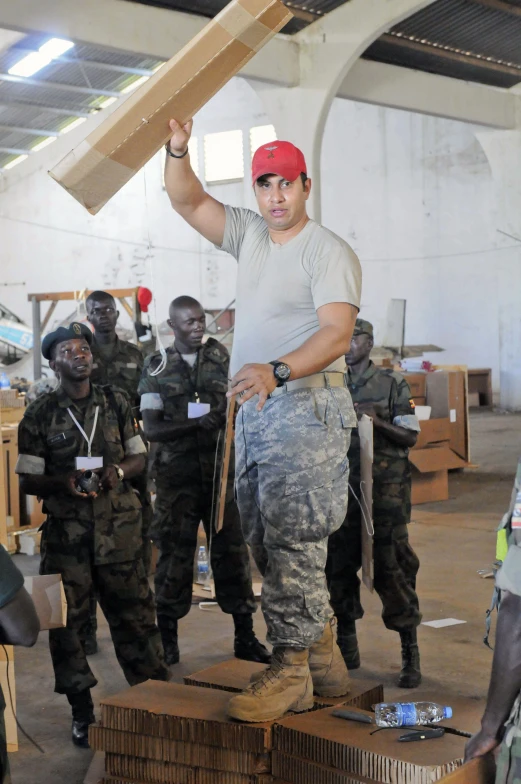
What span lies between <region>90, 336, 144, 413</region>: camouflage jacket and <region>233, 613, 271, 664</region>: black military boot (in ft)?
5.04

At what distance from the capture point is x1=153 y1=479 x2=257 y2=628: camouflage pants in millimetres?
4680

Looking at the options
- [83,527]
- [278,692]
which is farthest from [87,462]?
[278,692]

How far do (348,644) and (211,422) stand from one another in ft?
4.16

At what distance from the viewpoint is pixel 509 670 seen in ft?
5.74

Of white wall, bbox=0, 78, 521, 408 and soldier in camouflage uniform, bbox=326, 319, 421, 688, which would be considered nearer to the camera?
soldier in camouflage uniform, bbox=326, 319, 421, 688

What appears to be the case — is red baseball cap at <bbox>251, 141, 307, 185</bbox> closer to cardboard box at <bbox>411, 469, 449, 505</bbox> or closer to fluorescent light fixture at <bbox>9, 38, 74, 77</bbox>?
cardboard box at <bbox>411, 469, 449, 505</bbox>

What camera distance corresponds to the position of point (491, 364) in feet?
62.0

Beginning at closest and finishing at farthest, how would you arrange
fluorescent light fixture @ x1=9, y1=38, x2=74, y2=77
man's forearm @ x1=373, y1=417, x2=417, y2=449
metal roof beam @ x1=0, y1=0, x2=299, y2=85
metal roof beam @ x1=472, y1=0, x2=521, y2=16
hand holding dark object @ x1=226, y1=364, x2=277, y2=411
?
hand holding dark object @ x1=226, y1=364, x2=277, y2=411, man's forearm @ x1=373, y1=417, x2=417, y2=449, metal roof beam @ x1=0, y1=0, x2=299, y2=85, metal roof beam @ x1=472, y1=0, x2=521, y2=16, fluorescent light fixture @ x1=9, y1=38, x2=74, y2=77

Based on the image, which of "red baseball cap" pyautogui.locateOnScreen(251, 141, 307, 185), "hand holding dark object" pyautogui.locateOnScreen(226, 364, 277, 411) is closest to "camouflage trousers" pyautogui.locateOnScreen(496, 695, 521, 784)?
"hand holding dark object" pyautogui.locateOnScreen(226, 364, 277, 411)

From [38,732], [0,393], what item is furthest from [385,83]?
[38,732]

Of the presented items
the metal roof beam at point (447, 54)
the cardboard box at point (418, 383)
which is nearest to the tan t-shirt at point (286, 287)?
the cardboard box at point (418, 383)

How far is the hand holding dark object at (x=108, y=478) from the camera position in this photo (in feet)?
12.2

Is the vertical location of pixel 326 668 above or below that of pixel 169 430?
below

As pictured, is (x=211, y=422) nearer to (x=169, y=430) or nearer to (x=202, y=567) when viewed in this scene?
(x=169, y=430)
